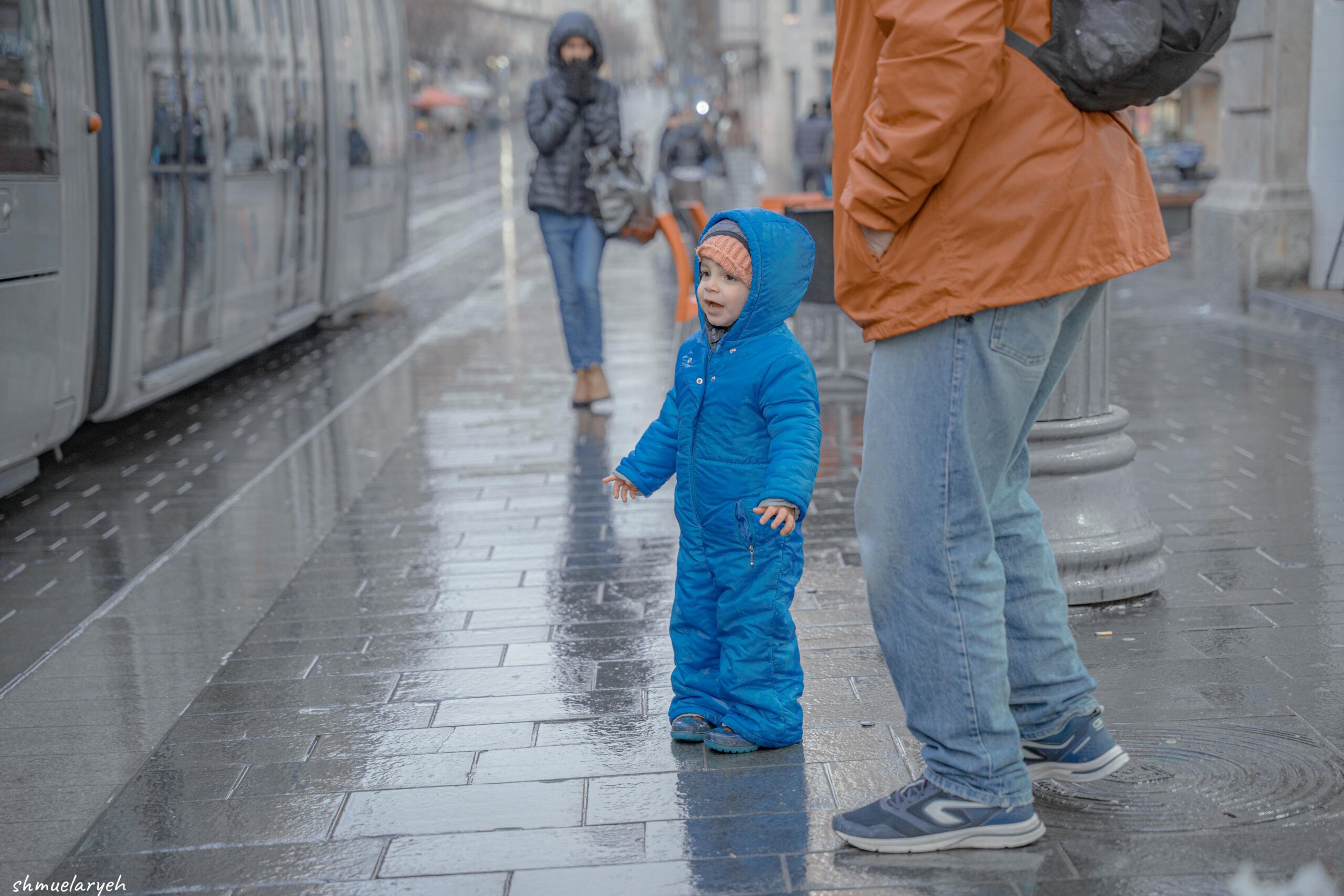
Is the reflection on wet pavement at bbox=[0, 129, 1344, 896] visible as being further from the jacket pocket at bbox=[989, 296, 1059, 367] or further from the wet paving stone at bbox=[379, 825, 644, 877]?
the jacket pocket at bbox=[989, 296, 1059, 367]

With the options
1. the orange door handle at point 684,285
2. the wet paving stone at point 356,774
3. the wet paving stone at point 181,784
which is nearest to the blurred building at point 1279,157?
the orange door handle at point 684,285

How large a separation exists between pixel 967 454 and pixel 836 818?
30.3 inches

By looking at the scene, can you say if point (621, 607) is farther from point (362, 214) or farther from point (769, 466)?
point (362, 214)

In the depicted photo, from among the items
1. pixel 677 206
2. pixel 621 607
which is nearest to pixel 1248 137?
pixel 677 206

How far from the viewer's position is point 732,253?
3.28 metres

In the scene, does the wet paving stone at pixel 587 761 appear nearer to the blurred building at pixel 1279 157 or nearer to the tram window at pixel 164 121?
the tram window at pixel 164 121

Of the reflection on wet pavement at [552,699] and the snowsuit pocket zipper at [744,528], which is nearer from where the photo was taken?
the reflection on wet pavement at [552,699]

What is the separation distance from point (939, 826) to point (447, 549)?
303 centimetres

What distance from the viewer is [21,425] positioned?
6156mm

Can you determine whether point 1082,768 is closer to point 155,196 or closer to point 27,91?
point 27,91

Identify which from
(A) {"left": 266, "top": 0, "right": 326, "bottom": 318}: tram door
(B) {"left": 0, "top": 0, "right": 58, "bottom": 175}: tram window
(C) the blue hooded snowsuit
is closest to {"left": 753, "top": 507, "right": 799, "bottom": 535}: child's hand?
(C) the blue hooded snowsuit

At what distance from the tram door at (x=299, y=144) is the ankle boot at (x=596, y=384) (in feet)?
11.3

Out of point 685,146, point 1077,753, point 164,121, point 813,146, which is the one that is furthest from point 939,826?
point 813,146

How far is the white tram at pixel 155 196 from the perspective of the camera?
612cm
